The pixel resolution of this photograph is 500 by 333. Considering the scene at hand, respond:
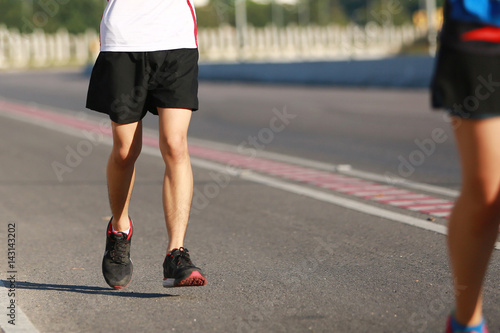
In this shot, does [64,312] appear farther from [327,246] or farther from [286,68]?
[286,68]

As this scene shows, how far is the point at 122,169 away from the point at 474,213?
217 centimetres

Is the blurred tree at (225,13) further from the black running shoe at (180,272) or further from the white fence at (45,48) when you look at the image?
the black running shoe at (180,272)

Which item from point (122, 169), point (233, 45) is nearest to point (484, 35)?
point (122, 169)

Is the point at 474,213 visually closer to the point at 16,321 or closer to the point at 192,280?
the point at 192,280

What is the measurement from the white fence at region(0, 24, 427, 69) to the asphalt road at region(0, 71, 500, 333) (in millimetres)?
72266

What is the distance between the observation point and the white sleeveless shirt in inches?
168

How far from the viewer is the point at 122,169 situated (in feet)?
14.6

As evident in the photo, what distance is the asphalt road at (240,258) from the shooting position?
151 inches

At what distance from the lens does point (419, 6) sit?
139500mm

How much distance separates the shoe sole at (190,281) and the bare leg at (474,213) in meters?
1.54

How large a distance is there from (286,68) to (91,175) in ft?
69.8

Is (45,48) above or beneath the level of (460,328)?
beneath

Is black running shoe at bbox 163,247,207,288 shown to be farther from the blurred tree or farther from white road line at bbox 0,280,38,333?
the blurred tree

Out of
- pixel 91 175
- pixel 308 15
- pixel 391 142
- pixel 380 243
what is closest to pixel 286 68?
pixel 391 142
